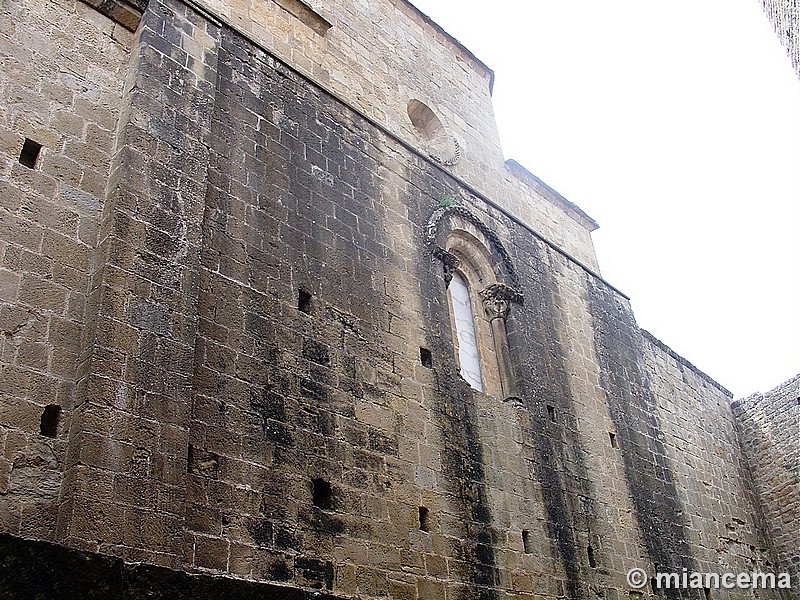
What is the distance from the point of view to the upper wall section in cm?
870

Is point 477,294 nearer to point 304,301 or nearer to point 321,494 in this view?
point 304,301

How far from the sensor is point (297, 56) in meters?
8.62

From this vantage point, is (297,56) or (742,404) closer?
(297,56)

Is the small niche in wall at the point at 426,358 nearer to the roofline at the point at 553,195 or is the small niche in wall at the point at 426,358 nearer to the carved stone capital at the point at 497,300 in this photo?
the carved stone capital at the point at 497,300

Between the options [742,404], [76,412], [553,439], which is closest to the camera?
[76,412]

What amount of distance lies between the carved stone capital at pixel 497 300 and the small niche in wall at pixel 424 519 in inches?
130

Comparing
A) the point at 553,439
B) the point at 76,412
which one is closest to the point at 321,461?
the point at 76,412

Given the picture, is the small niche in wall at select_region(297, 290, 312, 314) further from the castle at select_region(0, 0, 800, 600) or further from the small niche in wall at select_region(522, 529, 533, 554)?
the small niche in wall at select_region(522, 529, 533, 554)

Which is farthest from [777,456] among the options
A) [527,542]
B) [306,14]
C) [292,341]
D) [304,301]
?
[306,14]

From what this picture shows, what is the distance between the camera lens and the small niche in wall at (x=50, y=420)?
463cm

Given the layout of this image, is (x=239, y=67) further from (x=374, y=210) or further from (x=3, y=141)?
(x=3, y=141)

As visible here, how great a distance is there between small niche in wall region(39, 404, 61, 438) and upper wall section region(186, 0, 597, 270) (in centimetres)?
469

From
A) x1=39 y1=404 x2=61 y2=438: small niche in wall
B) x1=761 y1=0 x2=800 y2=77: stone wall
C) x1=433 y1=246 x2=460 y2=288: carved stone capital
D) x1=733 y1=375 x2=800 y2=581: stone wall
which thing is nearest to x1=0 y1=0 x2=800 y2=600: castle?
x1=39 y1=404 x2=61 y2=438: small niche in wall

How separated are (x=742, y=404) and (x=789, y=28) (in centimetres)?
886
